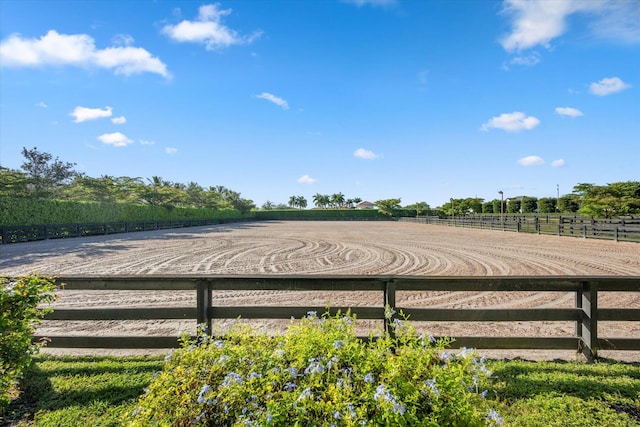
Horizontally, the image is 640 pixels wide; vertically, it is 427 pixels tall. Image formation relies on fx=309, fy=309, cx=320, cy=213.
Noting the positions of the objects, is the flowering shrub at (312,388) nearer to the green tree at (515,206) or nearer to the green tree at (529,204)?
the green tree at (529,204)

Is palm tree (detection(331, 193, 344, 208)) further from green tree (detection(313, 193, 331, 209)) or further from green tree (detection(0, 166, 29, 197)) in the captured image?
green tree (detection(0, 166, 29, 197))

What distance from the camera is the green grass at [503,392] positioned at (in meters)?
2.50

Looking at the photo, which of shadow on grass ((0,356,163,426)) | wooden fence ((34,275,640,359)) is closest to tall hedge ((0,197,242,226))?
shadow on grass ((0,356,163,426))

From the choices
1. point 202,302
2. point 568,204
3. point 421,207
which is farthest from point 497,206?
point 202,302

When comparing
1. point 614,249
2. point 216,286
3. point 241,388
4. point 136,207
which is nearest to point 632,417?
point 241,388

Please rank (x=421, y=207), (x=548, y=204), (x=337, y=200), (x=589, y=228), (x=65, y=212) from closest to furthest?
(x=589, y=228) → (x=65, y=212) → (x=548, y=204) → (x=421, y=207) → (x=337, y=200)

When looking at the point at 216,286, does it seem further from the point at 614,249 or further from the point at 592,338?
the point at 614,249

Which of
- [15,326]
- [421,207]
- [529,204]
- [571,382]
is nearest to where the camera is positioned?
[15,326]

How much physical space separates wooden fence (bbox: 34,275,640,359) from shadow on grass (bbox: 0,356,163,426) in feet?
0.76

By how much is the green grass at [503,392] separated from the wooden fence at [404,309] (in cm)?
23

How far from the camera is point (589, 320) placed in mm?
3393

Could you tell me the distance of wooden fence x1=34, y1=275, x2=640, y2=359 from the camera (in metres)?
3.32

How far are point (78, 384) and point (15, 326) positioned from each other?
1012 millimetres

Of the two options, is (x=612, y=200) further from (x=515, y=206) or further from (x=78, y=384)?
(x=78, y=384)
